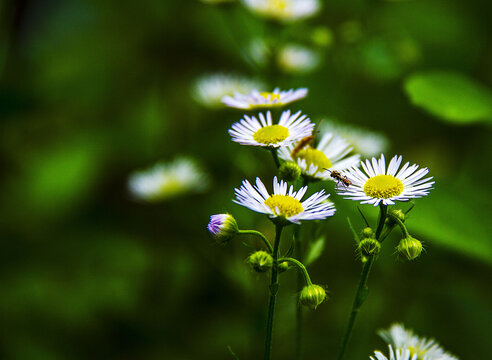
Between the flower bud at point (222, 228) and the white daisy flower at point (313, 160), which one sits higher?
the white daisy flower at point (313, 160)

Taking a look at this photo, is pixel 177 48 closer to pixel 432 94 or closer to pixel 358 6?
pixel 358 6

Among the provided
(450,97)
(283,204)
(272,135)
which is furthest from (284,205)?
(450,97)

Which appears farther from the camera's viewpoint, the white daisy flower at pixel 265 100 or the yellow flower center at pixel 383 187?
the white daisy flower at pixel 265 100

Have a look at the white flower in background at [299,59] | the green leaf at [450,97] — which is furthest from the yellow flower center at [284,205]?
the white flower in background at [299,59]

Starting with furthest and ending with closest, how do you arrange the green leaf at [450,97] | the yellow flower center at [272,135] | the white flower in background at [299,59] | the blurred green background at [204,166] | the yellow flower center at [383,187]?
the white flower in background at [299,59] < the blurred green background at [204,166] < the green leaf at [450,97] < the yellow flower center at [272,135] < the yellow flower center at [383,187]

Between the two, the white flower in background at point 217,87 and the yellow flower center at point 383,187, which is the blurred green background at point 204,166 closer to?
the white flower in background at point 217,87

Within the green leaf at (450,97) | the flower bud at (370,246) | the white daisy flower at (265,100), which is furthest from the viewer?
the green leaf at (450,97)

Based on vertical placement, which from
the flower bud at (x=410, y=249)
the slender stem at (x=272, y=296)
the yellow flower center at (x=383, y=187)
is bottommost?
the slender stem at (x=272, y=296)
